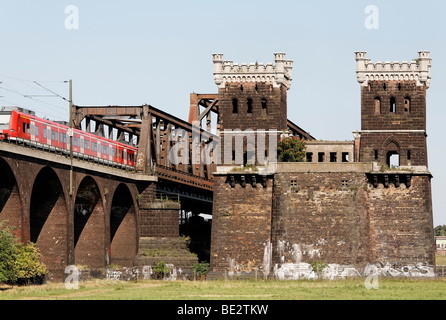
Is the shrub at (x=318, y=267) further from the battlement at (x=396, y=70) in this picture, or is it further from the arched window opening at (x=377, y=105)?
the battlement at (x=396, y=70)

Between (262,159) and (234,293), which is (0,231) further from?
(262,159)

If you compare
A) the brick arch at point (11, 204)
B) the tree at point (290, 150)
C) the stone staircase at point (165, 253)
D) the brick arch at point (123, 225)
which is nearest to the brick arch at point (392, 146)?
the tree at point (290, 150)

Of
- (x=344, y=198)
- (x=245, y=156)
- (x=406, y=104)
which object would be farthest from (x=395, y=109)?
(x=245, y=156)

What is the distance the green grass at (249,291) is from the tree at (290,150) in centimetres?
1087

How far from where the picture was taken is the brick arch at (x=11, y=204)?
7456 centimetres

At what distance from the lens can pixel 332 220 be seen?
80.9 m

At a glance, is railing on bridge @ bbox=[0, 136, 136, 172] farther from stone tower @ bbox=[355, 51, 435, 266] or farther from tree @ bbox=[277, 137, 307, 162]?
stone tower @ bbox=[355, 51, 435, 266]

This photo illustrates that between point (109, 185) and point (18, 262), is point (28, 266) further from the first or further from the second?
point (109, 185)

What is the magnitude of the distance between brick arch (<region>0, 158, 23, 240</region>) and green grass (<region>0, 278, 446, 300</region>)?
4814 mm

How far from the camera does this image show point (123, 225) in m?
100
